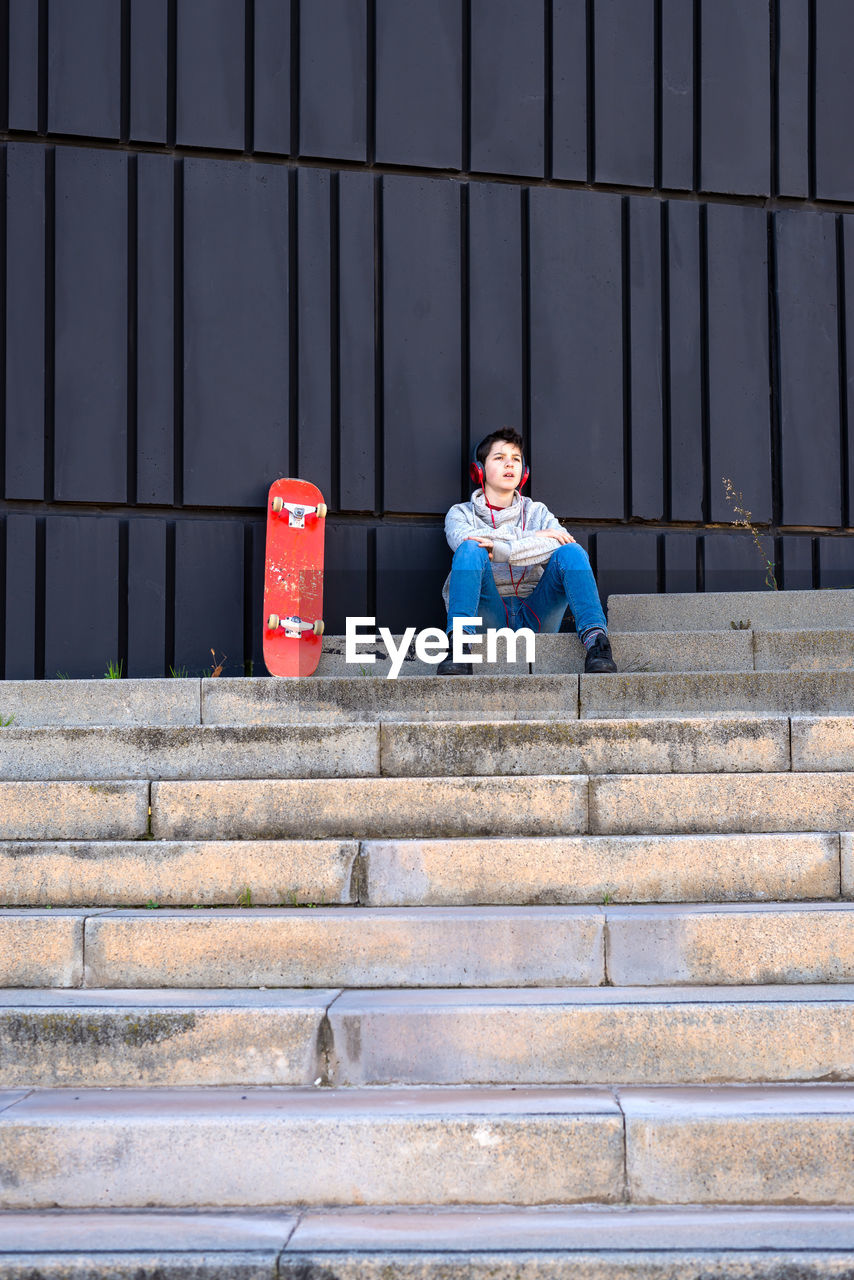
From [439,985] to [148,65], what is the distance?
5127 millimetres

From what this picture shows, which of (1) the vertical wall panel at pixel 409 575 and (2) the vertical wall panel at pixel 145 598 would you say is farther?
(1) the vertical wall panel at pixel 409 575

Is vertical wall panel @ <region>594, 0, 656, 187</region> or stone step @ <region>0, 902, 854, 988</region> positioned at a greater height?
vertical wall panel @ <region>594, 0, 656, 187</region>

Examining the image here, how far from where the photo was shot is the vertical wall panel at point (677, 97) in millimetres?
6793

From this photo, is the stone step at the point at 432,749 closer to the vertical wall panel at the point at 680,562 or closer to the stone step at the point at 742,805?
the stone step at the point at 742,805

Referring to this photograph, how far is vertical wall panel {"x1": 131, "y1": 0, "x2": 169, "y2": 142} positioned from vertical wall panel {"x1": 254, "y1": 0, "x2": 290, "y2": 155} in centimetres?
49

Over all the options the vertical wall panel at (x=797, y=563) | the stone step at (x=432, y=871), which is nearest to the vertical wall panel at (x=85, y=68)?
the stone step at (x=432, y=871)

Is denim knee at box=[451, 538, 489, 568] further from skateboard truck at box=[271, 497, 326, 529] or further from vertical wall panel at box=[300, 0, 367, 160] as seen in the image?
vertical wall panel at box=[300, 0, 367, 160]

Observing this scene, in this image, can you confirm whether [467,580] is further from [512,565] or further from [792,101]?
[792,101]

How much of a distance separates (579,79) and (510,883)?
5.08 metres

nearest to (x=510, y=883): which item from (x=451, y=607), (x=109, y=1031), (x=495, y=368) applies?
(x=109, y=1031)

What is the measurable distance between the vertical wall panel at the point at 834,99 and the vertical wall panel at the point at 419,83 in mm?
2188

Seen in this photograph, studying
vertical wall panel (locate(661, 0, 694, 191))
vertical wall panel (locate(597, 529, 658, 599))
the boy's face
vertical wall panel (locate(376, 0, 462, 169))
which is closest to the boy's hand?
the boy's face

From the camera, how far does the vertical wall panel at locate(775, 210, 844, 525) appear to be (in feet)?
22.6

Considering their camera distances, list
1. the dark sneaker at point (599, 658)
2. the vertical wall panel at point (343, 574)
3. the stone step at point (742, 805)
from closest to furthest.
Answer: the stone step at point (742, 805) < the dark sneaker at point (599, 658) < the vertical wall panel at point (343, 574)
